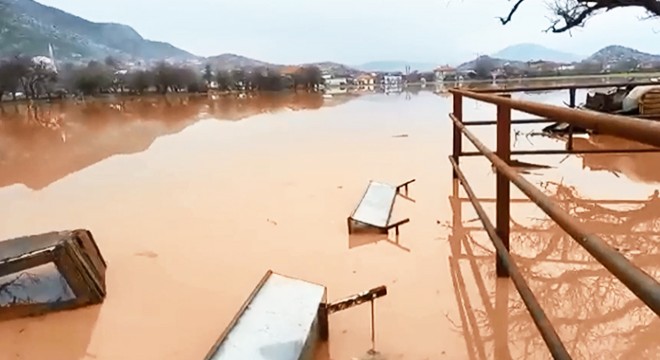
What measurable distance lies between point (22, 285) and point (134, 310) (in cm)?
57

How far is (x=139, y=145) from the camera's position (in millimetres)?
10047

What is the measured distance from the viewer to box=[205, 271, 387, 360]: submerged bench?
181 cm

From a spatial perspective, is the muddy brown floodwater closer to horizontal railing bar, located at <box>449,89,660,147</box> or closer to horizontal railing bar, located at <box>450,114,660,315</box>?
horizontal railing bar, located at <box>450,114,660,315</box>

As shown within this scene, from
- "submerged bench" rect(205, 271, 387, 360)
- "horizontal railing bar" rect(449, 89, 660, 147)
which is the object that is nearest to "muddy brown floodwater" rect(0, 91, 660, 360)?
"submerged bench" rect(205, 271, 387, 360)

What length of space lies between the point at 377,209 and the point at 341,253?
0.84 meters

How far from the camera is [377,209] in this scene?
3.85m

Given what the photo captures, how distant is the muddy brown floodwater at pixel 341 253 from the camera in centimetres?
208

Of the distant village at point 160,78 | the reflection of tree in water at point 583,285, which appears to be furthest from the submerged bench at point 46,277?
the distant village at point 160,78

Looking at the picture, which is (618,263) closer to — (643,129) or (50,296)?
(643,129)

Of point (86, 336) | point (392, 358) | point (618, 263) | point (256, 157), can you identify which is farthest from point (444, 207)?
point (256, 157)

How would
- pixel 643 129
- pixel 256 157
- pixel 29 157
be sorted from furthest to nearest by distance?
1. pixel 29 157
2. pixel 256 157
3. pixel 643 129

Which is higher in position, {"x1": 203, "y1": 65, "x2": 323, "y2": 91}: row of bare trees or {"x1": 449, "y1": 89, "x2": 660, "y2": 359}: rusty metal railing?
{"x1": 203, "y1": 65, "x2": 323, "y2": 91}: row of bare trees

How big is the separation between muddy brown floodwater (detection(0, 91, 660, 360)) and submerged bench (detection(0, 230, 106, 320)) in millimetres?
75

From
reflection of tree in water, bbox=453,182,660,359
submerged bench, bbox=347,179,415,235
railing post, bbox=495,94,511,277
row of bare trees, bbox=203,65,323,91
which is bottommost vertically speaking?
reflection of tree in water, bbox=453,182,660,359
